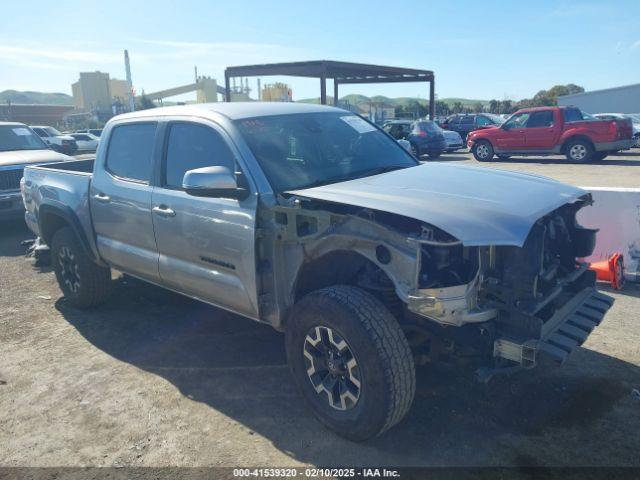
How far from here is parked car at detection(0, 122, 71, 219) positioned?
9234mm

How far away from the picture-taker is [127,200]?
452 centimetres

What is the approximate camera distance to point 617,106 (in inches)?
1812

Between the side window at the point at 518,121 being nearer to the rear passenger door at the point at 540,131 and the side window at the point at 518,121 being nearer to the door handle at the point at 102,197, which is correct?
the rear passenger door at the point at 540,131

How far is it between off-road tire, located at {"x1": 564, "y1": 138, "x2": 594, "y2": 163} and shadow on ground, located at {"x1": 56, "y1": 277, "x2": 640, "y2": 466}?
14.4 m

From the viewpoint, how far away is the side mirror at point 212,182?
11.2ft

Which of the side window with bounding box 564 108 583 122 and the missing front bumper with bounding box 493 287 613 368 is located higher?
the side window with bounding box 564 108 583 122

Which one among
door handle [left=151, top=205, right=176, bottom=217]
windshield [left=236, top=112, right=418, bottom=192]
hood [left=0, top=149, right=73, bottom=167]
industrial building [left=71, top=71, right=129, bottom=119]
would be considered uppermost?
industrial building [left=71, top=71, right=129, bottom=119]

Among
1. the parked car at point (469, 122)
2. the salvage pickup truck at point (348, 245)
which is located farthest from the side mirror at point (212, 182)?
the parked car at point (469, 122)

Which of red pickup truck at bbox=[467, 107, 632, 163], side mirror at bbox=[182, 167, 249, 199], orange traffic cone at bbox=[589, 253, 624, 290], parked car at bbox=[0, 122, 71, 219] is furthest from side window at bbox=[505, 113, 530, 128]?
side mirror at bbox=[182, 167, 249, 199]

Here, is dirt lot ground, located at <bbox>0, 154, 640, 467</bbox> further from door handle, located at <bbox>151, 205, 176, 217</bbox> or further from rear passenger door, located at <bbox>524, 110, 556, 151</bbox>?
rear passenger door, located at <bbox>524, 110, 556, 151</bbox>

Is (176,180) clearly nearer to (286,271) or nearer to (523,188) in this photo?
(286,271)

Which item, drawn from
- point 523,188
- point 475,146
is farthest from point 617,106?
point 523,188

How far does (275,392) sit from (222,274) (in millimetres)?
923

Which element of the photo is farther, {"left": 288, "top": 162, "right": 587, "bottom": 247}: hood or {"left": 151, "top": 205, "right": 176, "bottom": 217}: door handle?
{"left": 151, "top": 205, "right": 176, "bottom": 217}: door handle
